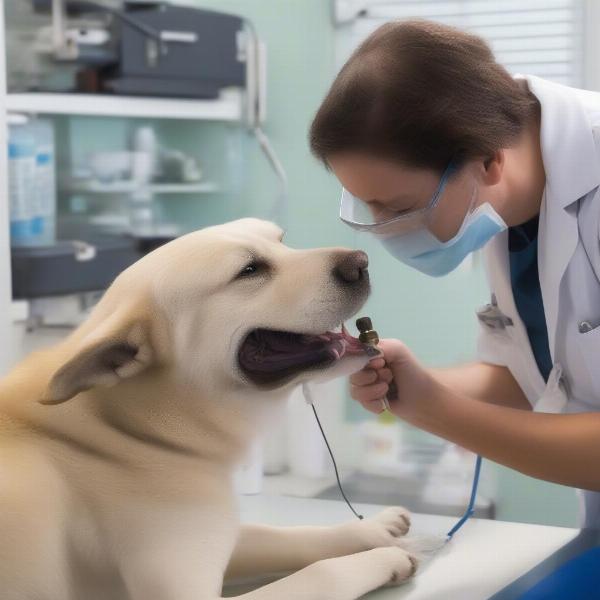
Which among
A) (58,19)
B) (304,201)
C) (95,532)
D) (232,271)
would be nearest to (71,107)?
(58,19)

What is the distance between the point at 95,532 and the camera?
0.80 m

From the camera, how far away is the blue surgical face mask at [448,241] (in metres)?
1.12

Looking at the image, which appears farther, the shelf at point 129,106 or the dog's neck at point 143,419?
the shelf at point 129,106

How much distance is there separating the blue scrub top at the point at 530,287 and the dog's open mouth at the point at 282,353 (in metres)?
0.41

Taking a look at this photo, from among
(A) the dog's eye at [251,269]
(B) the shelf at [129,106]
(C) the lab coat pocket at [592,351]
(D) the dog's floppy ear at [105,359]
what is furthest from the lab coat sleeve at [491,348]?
(B) the shelf at [129,106]

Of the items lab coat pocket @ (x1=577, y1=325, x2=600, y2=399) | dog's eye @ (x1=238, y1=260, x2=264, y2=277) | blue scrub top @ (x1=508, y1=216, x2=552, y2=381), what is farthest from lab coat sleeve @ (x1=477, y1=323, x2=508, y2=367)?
dog's eye @ (x1=238, y1=260, x2=264, y2=277)

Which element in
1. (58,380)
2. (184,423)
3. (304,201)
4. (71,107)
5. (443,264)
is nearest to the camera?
(58,380)

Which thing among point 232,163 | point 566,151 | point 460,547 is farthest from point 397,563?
point 232,163

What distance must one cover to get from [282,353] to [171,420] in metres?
0.12

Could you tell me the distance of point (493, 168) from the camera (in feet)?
3.59

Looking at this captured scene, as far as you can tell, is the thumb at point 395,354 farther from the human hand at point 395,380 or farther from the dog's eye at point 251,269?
the dog's eye at point 251,269

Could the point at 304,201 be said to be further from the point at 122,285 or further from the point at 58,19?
the point at 122,285

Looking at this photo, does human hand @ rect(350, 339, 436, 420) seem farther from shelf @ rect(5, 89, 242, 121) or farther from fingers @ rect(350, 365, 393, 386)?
shelf @ rect(5, 89, 242, 121)

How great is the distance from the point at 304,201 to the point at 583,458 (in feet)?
4.85
